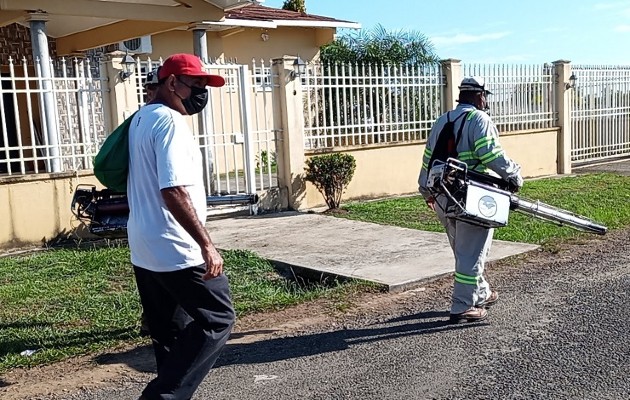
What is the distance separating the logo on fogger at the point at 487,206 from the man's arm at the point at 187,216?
2278 millimetres

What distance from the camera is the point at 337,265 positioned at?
7.25 meters

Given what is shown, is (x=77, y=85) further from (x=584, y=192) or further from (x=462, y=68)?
(x=584, y=192)

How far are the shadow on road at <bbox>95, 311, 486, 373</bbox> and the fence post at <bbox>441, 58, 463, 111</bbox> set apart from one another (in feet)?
27.5

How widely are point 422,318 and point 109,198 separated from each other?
3.65 meters

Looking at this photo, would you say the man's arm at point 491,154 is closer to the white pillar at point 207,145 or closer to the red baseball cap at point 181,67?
the red baseball cap at point 181,67

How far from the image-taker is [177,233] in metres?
3.27

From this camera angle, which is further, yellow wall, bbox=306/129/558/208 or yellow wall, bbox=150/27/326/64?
yellow wall, bbox=150/27/326/64

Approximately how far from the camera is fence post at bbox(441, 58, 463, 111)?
13.1 meters

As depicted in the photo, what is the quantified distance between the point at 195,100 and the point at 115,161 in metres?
0.49

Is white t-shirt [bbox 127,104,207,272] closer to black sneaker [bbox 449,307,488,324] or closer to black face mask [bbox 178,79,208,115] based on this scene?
black face mask [bbox 178,79,208,115]

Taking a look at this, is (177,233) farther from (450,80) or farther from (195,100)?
(450,80)

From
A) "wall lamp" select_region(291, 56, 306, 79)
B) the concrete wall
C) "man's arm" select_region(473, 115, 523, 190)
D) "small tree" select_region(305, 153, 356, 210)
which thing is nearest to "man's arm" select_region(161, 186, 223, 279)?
"man's arm" select_region(473, 115, 523, 190)

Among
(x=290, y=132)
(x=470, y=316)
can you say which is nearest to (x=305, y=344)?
(x=470, y=316)

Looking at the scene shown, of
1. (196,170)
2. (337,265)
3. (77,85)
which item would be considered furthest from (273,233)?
(196,170)
